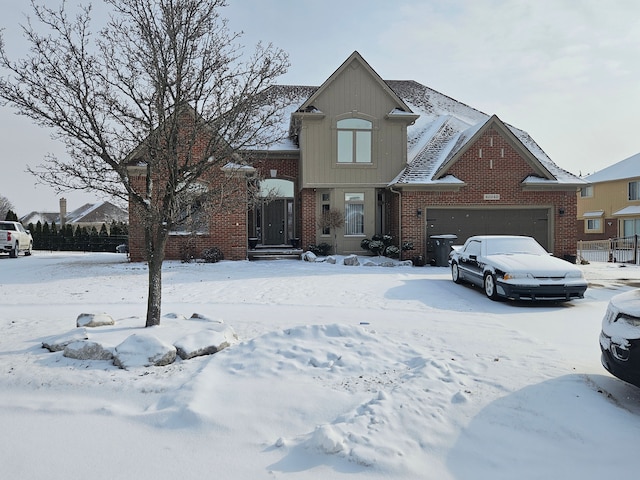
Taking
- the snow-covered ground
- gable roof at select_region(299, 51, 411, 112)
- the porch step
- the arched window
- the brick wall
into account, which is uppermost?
gable roof at select_region(299, 51, 411, 112)

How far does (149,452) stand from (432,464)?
208 centimetres

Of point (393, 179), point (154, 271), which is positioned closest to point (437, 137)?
point (393, 179)

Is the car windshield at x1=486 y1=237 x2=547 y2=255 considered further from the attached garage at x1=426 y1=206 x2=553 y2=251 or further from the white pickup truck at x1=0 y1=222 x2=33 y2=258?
the white pickup truck at x1=0 y1=222 x2=33 y2=258

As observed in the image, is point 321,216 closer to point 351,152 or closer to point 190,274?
point 351,152

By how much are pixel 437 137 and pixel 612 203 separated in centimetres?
2452

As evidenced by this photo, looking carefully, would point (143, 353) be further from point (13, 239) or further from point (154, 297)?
point (13, 239)

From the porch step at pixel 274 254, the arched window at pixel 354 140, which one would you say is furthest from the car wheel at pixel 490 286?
the arched window at pixel 354 140

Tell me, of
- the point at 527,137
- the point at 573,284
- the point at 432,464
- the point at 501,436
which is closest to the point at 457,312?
the point at 573,284

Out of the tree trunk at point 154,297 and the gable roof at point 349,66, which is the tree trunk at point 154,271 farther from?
the gable roof at point 349,66

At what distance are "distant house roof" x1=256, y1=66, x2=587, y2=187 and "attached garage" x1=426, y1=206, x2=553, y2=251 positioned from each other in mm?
1226

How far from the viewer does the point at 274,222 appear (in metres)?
22.0

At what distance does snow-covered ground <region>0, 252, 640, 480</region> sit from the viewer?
335 cm

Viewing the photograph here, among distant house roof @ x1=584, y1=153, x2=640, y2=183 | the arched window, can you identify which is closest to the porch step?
the arched window

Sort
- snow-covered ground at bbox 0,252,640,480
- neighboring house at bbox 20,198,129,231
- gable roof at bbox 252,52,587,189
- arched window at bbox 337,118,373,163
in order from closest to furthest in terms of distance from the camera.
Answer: snow-covered ground at bbox 0,252,640,480
gable roof at bbox 252,52,587,189
arched window at bbox 337,118,373,163
neighboring house at bbox 20,198,129,231
